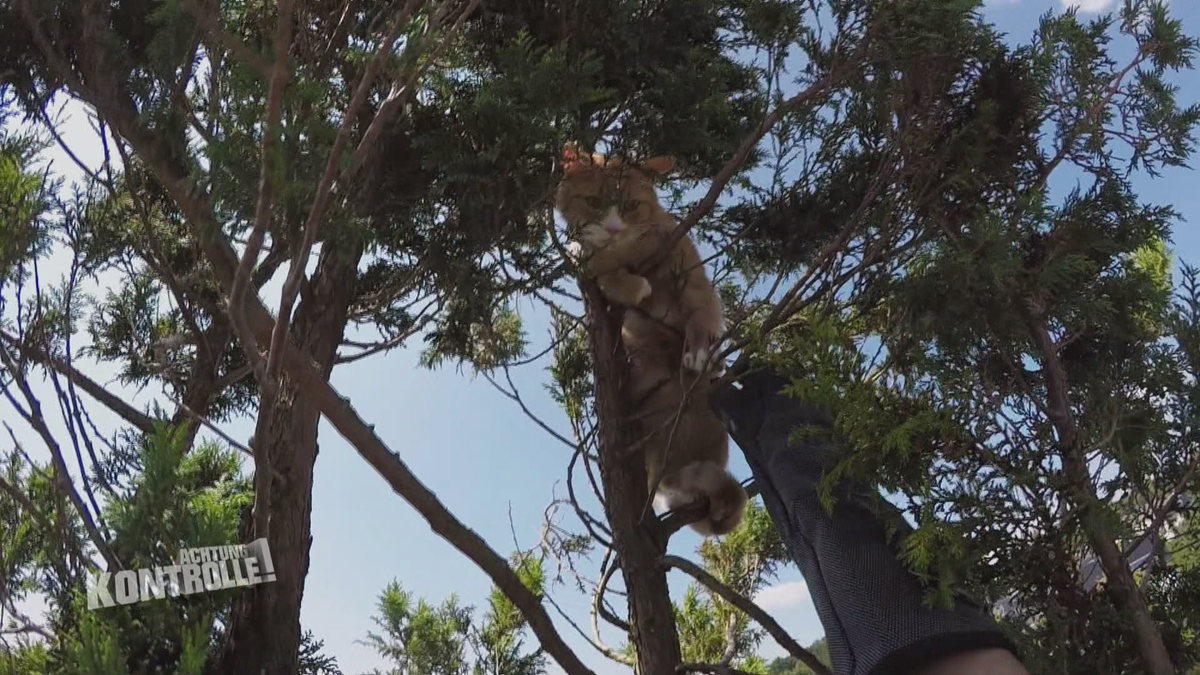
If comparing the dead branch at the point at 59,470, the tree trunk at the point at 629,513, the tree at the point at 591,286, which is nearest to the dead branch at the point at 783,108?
the tree at the point at 591,286

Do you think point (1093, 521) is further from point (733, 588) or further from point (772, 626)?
point (733, 588)

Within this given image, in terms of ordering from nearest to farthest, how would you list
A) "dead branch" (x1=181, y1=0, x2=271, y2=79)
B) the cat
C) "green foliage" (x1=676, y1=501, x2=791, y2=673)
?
"dead branch" (x1=181, y1=0, x2=271, y2=79) < the cat < "green foliage" (x1=676, y1=501, x2=791, y2=673)

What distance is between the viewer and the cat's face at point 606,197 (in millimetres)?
1742

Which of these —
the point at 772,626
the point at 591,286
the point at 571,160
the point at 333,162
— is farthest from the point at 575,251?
the point at 333,162

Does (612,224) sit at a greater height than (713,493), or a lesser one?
greater

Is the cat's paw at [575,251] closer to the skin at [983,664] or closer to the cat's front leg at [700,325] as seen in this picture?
the cat's front leg at [700,325]

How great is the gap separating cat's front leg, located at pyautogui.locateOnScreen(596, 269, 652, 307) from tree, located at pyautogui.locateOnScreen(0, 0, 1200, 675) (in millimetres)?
57

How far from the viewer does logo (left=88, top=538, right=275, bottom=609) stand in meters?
1.06

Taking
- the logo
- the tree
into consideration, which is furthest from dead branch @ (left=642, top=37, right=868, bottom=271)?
the logo

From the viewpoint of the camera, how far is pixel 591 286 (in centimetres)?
224

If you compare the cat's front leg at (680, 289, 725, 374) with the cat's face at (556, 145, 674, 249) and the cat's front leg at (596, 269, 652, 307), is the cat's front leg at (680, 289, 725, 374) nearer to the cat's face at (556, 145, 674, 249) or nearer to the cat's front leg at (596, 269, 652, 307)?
the cat's front leg at (596, 269, 652, 307)

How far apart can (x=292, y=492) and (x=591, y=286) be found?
92 centimetres

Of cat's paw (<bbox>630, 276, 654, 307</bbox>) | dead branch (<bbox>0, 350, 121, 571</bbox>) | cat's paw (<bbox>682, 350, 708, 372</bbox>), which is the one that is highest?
cat's paw (<bbox>630, 276, 654, 307</bbox>)

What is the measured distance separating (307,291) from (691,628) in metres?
2.08
